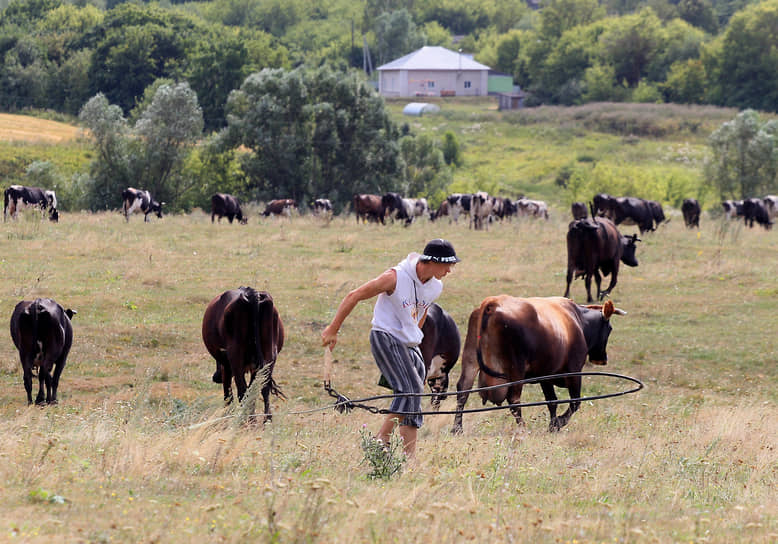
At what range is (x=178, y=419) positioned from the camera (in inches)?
333

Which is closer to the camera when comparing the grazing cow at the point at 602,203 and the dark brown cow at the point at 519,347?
the dark brown cow at the point at 519,347

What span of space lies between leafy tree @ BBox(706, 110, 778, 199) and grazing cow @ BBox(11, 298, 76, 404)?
176 ft

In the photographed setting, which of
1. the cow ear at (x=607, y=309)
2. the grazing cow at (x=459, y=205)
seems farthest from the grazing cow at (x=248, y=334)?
the grazing cow at (x=459, y=205)

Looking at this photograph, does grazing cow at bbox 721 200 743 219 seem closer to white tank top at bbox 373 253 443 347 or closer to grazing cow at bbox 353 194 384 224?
grazing cow at bbox 353 194 384 224

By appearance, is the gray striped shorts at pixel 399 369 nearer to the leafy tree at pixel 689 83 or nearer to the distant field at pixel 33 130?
the distant field at pixel 33 130

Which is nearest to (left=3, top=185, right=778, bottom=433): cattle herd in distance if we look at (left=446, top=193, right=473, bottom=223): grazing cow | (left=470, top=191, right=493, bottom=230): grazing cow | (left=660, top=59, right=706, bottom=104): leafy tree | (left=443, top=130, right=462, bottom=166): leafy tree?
(left=470, top=191, right=493, bottom=230): grazing cow

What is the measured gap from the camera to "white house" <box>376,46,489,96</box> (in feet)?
381

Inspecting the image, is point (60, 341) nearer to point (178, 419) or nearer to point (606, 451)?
point (178, 419)

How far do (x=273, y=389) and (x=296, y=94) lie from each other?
136 feet

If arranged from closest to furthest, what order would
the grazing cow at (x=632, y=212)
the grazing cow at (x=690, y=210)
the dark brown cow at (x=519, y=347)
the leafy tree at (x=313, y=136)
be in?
the dark brown cow at (x=519, y=347) < the grazing cow at (x=632, y=212) < the grazing cow at (x=690, y=210) < the leafy tree at (x=313, y=136)

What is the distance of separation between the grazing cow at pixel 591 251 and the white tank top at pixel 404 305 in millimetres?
13068

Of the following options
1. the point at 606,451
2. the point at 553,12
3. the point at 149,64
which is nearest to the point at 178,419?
the point at 606,451

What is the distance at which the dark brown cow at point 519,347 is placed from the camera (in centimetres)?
961

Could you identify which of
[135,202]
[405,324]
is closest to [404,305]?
[405,324]
